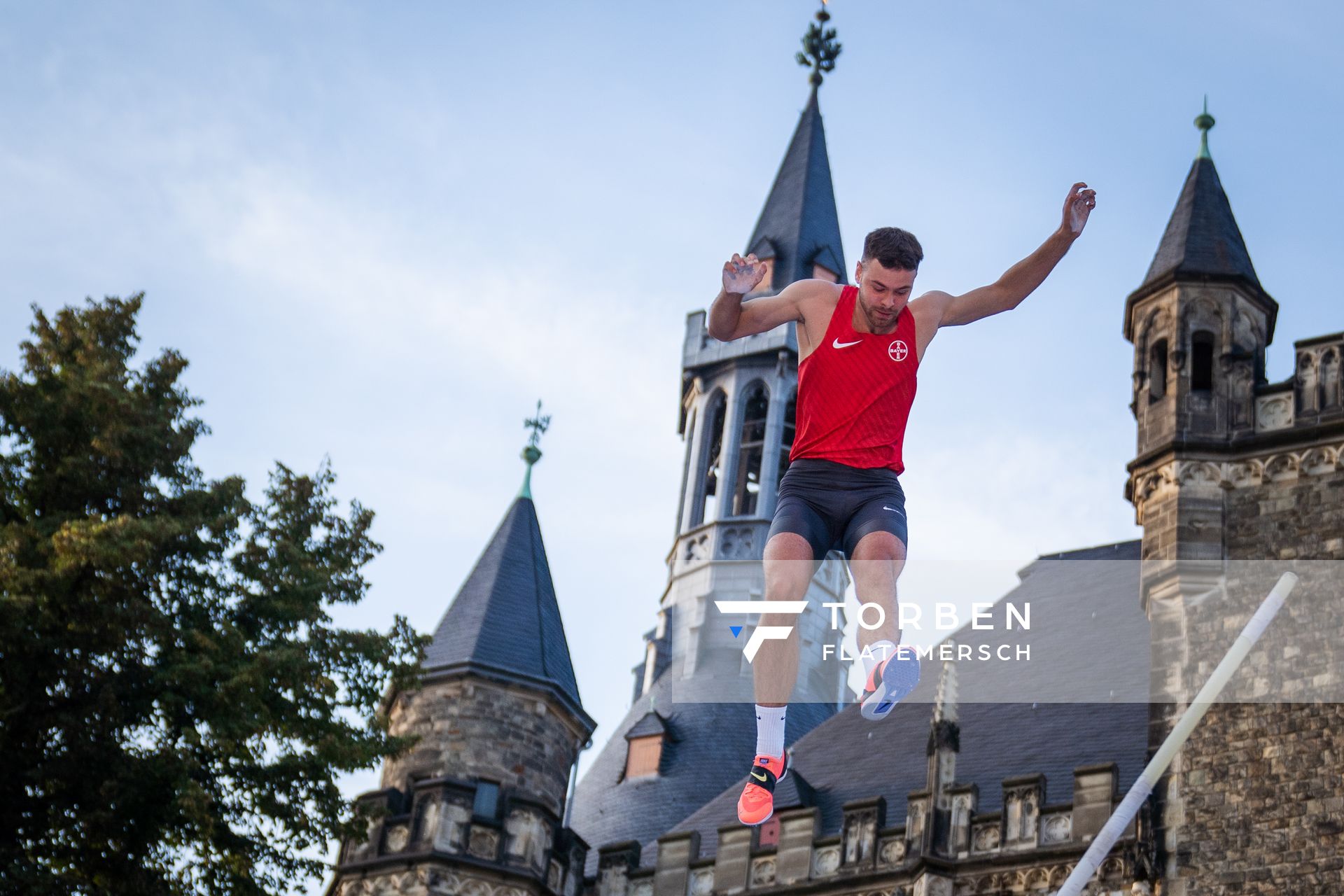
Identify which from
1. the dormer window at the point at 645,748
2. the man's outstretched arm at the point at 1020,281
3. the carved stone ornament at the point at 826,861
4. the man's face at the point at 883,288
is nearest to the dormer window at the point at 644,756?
the dormer window at the point at 645,748

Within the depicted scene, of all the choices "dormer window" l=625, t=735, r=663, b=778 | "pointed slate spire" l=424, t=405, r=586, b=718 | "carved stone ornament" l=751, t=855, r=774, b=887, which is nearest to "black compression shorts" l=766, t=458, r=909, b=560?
"carved stone ornament" l=751, t=855, r=774, b=887

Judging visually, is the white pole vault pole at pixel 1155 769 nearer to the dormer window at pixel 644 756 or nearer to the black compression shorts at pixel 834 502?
the black compression shorts at pixel 834 502

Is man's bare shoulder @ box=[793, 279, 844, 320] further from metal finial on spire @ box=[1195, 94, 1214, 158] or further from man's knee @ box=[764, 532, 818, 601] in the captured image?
metal finial on spire @ box=[1195, 94, 1214, 158]

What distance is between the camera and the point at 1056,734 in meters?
20.8

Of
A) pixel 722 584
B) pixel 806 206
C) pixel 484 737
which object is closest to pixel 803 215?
pixel 806 206

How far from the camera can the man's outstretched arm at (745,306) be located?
6.05m

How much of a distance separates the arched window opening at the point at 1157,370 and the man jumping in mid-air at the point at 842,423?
1352cm

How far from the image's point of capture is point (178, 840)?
17016 mm

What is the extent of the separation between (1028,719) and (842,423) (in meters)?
15.7

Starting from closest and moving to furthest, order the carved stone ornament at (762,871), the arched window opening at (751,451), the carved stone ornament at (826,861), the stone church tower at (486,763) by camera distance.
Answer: the carved stone ornament at (826,861)
the carved stone ornament at (762,871)
the stone church tower at (486,763)
the arched window opening at (751,451)

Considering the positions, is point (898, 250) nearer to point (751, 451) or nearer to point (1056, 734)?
point (1056, 734)

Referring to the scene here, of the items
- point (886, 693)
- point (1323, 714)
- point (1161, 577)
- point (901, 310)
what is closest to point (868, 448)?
point (901, 310)

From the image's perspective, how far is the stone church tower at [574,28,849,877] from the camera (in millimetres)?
26891

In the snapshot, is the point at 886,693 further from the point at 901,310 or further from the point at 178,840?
the point at 178,840
